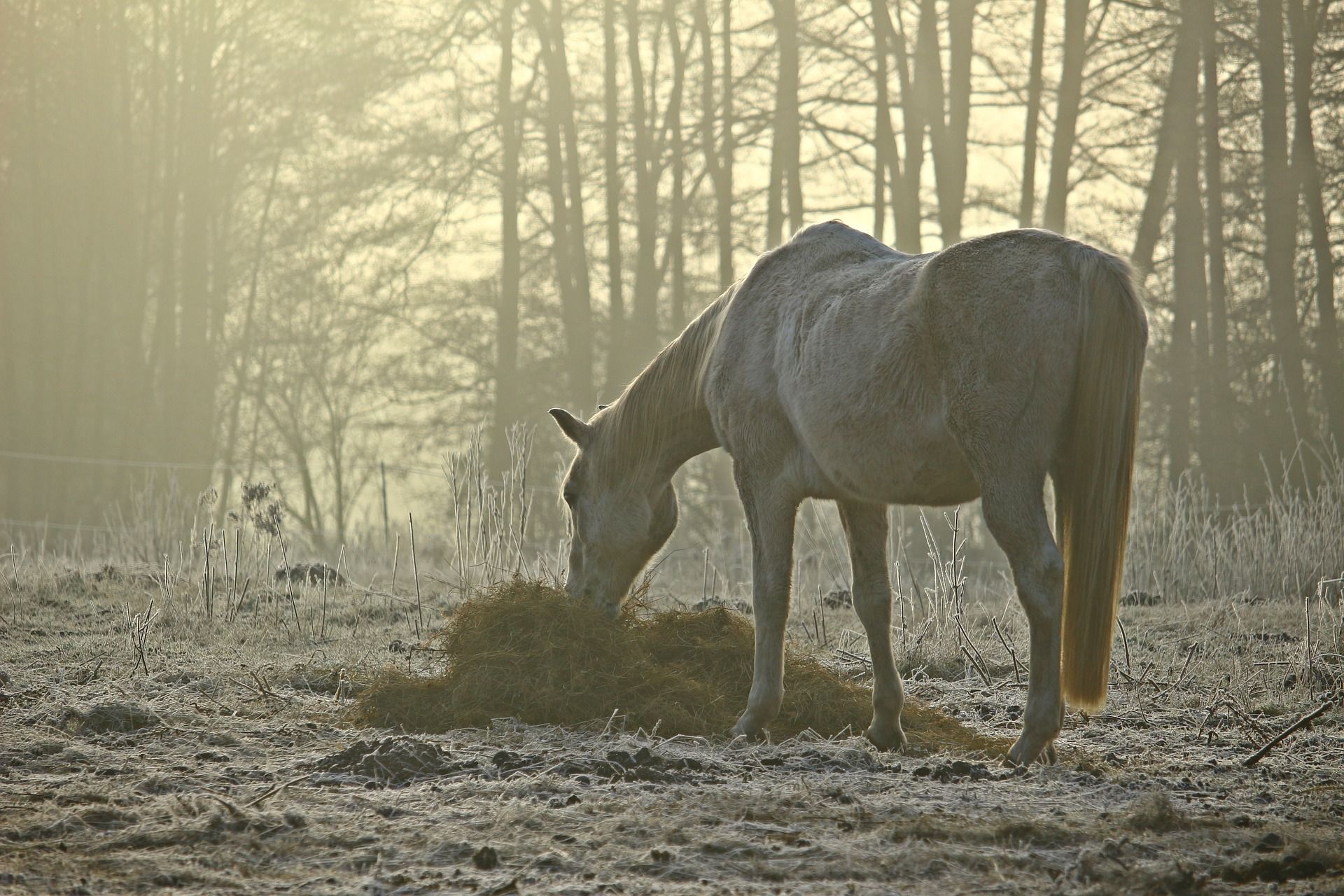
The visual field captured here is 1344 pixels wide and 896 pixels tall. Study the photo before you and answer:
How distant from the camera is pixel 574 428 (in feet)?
19.1

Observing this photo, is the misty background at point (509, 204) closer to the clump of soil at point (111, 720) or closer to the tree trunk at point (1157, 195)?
the tree trunk at point (1157, 195)

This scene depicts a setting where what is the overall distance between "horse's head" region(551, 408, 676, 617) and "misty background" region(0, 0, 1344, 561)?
10.6m

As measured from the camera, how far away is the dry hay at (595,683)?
4859 mm

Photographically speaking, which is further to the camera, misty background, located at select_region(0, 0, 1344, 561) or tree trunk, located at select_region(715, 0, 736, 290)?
tree trunk, located at select_region(715, 0, 736, 290)

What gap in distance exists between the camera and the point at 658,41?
21703mm

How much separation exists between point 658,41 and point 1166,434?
10.8 m

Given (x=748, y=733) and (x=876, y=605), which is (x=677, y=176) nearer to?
(x=876, y=605)

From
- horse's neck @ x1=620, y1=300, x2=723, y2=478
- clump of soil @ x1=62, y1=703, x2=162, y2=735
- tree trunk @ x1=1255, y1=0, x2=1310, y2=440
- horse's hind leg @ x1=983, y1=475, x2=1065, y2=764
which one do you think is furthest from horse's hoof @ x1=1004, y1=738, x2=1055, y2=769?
tree trunk @ x1=1255, y1=0, x2=1310, y2=440

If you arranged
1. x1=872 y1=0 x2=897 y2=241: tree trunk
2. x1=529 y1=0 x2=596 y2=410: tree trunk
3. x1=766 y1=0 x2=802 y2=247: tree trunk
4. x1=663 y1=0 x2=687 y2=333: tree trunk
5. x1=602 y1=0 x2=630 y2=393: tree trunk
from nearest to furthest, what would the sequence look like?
x1=872 y1=0 x2=897 y2=241: tree trunk, x1=766 y1=0 x2=802 y2=247: tree trunk, x1=529 y1=0 x2=596 y2=410: tree trunk, x1=663 y1=0 x2=687 y2=333: tree trunk, x1=602 y1=0 x2=630 y2=393: tree trunk

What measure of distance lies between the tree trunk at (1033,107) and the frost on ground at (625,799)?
10.5m

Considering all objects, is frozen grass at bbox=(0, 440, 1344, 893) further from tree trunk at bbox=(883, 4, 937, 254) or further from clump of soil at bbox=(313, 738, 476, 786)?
tree trunk at bbox=(883, 4, 937, 254)

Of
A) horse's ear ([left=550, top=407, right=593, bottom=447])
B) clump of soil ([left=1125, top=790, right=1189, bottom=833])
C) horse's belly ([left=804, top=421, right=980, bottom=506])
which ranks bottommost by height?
clump of soil ([left=1125, top=790, right=1189, bottom=833])

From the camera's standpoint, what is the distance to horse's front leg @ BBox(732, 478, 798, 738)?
4848 mm

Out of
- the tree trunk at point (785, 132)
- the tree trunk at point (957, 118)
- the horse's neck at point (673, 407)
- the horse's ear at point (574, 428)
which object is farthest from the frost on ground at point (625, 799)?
the tree trunk at point (785, 132)
